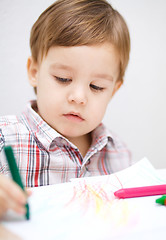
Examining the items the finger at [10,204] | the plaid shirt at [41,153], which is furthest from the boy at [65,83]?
the finger at [10,204]

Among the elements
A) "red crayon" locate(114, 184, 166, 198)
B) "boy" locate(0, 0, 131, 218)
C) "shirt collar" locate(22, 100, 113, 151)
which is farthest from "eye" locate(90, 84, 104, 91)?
"red crayon" locate(114, 184, 166, 198)

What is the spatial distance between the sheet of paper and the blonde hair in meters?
0.27

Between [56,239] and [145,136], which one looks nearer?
[56,239]

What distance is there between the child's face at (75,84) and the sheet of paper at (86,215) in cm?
15

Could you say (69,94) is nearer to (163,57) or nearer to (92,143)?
(92,143)

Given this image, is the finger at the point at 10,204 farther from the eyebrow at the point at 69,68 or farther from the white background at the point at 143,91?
the white background at the point at 143,91

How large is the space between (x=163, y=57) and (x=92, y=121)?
16.9 inches

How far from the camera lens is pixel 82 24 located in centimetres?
53

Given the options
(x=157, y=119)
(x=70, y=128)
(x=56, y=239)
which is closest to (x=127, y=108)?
(x=157, y=119)

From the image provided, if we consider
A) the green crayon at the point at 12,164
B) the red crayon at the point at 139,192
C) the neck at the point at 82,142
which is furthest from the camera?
the neck at the point at 82,142

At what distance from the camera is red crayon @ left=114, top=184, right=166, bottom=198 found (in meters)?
0.38

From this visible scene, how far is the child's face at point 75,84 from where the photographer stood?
51 cm

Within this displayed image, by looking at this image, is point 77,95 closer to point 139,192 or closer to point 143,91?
point 139,192

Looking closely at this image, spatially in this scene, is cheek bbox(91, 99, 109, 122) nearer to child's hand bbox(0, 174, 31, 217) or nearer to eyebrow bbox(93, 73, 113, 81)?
eyebrow bbox(93, 73, 113, 81)
